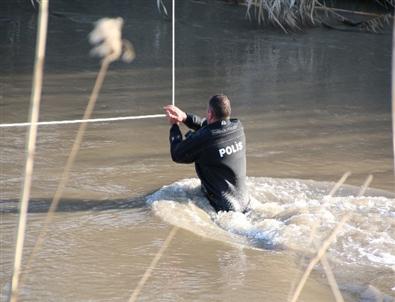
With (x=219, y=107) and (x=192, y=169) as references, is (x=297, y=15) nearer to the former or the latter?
(x=192, y=169)

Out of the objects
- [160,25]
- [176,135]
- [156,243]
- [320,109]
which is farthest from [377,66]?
[156,243]

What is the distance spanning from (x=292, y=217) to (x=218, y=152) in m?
0.69


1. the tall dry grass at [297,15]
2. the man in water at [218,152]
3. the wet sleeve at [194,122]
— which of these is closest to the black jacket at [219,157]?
the man in water at [218,152]

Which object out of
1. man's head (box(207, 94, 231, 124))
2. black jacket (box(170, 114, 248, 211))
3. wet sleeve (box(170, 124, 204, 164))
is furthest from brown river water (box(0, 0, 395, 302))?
man's head (box(207, 94, 231, 124))

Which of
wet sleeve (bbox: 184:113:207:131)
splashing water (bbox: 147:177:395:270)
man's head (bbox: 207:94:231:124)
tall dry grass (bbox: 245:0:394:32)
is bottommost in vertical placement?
splashing water (bbox: 147:177:395:270)

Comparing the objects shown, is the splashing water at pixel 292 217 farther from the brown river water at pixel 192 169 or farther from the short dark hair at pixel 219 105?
the short dark hair at pixel 219 105

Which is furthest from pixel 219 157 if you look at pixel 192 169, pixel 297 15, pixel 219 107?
pixel 297 15

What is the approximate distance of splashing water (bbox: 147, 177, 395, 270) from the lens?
593cm

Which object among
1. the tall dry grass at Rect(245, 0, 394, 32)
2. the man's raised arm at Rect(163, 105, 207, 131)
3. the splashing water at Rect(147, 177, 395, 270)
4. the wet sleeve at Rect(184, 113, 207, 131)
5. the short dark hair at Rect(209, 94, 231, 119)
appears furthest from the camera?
the tall dry grass at Rect(245, 0, 394, 32)

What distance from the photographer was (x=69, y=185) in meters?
7.13

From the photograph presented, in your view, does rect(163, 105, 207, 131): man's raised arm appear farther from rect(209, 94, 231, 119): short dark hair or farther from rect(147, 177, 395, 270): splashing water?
rect(147, 177, 395, 270): splashing water

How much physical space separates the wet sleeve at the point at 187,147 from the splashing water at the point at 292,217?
15.0 inches

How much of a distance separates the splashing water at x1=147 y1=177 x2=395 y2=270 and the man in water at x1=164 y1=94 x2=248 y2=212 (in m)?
0.13

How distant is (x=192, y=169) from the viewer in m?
7.82
